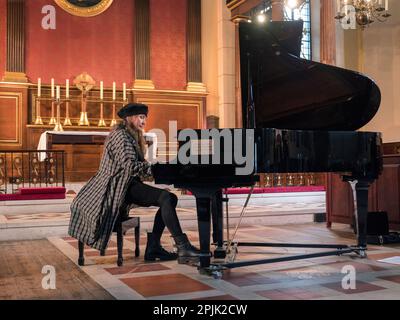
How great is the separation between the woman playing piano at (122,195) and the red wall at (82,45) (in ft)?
25.0

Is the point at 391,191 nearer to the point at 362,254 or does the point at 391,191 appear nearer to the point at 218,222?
the point at 362,254

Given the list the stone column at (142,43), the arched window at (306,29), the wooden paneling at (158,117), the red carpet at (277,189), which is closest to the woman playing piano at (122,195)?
the red carpet at (277,189)

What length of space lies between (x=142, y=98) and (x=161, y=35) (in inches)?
64.7

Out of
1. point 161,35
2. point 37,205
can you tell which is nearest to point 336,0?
point 161,35

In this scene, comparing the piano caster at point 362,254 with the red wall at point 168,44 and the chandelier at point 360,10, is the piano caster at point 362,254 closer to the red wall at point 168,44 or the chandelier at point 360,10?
the chandelier at point 360,10

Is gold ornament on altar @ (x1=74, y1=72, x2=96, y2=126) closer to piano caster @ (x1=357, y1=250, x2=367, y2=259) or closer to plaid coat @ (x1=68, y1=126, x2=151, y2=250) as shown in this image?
plaid coat @ (x1=68, y1=126, x2=151, y2=250)

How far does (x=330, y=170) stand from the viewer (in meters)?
3.36

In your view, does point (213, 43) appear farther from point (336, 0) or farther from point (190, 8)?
point (336, 0)

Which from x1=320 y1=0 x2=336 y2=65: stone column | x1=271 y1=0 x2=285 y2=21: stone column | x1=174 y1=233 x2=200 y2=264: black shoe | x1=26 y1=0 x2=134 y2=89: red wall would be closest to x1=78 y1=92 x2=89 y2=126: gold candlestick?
x1=26 y1=0 x2=134 y2=89: red wall

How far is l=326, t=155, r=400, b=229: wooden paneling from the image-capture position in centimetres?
486

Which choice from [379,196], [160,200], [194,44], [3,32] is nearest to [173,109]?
[194,44]

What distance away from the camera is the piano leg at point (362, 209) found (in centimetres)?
368

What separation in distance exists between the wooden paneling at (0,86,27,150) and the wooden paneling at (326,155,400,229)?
6758 mm
